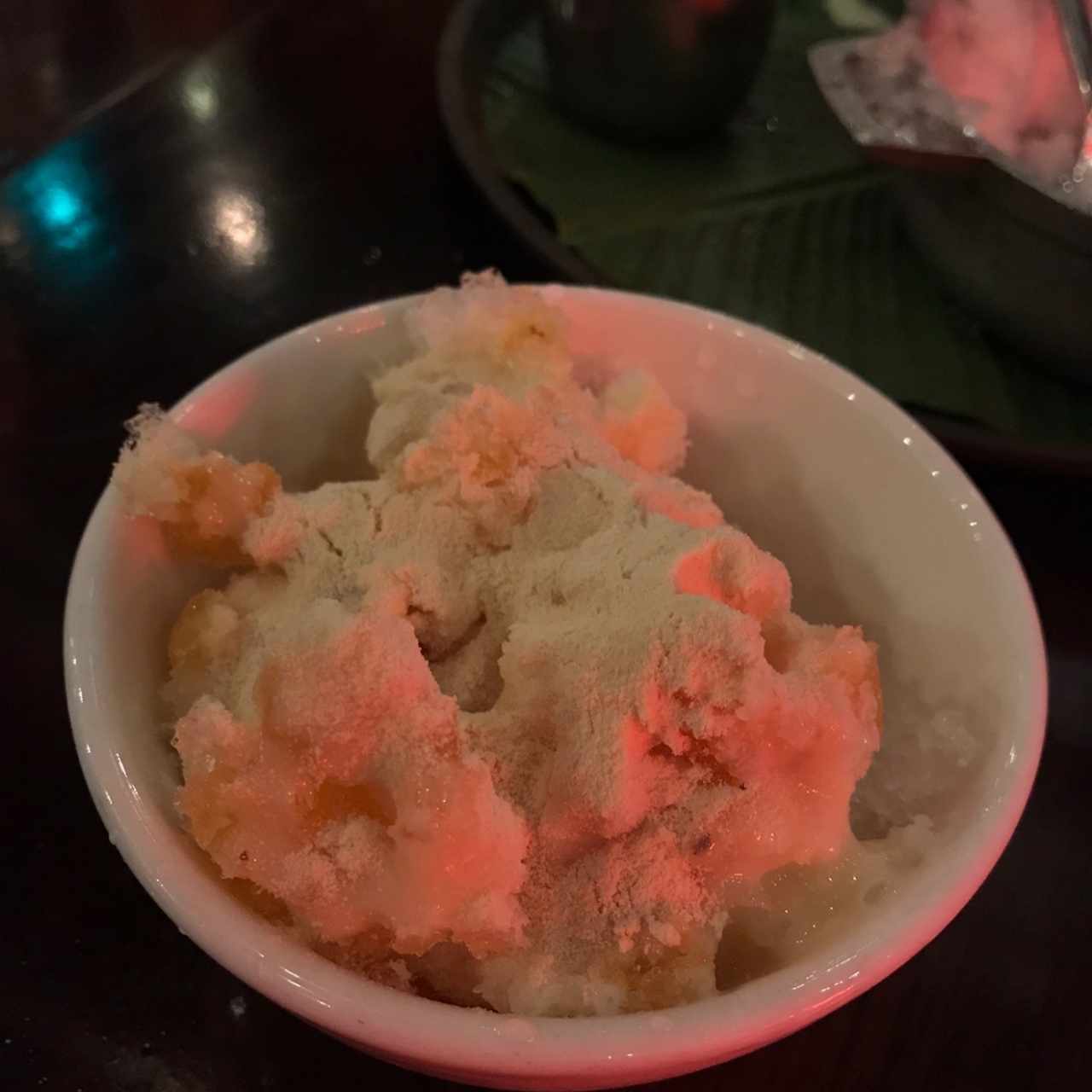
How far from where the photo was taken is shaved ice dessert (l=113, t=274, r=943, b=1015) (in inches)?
17.1

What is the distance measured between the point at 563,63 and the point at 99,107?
44cm

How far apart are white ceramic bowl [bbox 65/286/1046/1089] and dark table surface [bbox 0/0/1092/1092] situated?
0.15 metres

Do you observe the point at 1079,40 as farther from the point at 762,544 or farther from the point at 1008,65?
the point at 762,544

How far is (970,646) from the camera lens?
1.84ft

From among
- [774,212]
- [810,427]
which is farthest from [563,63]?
[810,427]

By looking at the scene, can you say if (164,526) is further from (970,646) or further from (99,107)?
(99,107)

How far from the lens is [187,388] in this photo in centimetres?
85

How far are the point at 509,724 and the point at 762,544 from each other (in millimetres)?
254

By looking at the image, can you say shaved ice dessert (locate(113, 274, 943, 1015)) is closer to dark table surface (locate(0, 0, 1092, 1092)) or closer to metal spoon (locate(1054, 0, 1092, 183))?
dark table surface (locate(0, 0, 1092, 1092))

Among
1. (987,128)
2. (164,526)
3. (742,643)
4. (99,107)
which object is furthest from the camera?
(99,107)

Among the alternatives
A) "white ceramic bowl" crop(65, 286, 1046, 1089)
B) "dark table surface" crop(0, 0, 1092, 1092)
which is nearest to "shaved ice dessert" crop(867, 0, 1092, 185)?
"dark table surface" crop(0, 0, 1092, 1092)

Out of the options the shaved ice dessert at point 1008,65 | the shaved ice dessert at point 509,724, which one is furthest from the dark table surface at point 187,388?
the shaved ice dessert at point 1008,65

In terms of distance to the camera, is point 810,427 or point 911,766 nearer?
point 911,766

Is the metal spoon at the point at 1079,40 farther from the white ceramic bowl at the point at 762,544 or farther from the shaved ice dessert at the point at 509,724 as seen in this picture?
the shaved ice dessert at the point at 509,724
